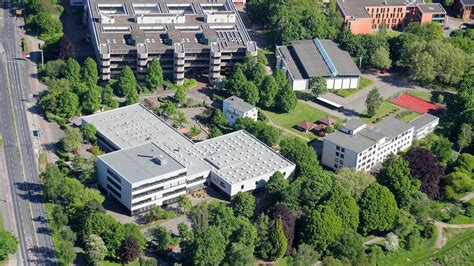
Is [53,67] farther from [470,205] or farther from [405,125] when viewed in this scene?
[470,205]

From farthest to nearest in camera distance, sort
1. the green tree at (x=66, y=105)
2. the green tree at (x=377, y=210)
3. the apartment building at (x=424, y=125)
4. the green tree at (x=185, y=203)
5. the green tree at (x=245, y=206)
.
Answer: the apartment building at (x=424, y=125), the green tree at (x=66, y=105), the green tree at (x=185, y=203), the green tree at (x=377, y=210), the green tree at (x=245, y=206)

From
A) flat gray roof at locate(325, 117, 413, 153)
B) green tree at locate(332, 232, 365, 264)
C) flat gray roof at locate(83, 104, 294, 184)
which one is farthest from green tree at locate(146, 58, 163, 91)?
green tree at locate(332, 232, 365, 264)

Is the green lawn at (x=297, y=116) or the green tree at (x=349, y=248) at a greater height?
the green lawn at (x=297, y=116)

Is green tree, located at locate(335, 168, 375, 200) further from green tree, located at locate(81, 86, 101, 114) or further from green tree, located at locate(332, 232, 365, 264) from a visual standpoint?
green tree, located at locate(81, 86, 101, 114)

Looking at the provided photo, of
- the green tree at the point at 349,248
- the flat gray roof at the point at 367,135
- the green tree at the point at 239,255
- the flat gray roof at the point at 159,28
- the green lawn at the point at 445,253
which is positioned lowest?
the green lawn at the point at 445,253

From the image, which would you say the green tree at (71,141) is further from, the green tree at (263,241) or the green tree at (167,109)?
the green tree at (263,241)

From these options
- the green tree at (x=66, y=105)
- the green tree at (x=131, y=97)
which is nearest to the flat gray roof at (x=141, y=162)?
the green tree at (x=66, y=105)
